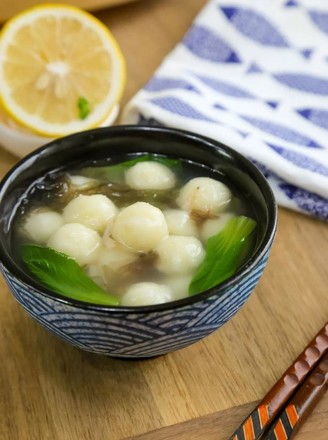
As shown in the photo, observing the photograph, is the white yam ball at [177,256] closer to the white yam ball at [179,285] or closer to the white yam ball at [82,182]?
the white yam ball at [179,285]

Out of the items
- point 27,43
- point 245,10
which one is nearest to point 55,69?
point 27,43

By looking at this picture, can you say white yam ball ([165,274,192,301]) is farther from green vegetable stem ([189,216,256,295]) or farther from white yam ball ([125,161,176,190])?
white yam ball ([125,161,176,190])

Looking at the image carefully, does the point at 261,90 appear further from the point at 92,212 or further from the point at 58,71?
the point at 92,212

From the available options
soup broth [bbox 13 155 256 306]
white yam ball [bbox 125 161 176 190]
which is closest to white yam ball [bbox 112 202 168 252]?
soup broth [bbox 13 155 256 306]

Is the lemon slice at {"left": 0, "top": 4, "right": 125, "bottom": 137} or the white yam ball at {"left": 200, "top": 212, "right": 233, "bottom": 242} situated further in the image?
the lemon slice at {"left": 0, "top": 4, "right": 125, "bottom": 137}

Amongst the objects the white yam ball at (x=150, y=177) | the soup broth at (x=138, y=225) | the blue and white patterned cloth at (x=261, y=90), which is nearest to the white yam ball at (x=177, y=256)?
the soup broth at (x=138, y=225)

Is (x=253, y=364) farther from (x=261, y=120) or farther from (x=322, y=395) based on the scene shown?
(x=261, y=120)

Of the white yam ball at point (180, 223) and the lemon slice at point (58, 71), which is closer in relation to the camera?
the white yam ball at point (180, 223)
